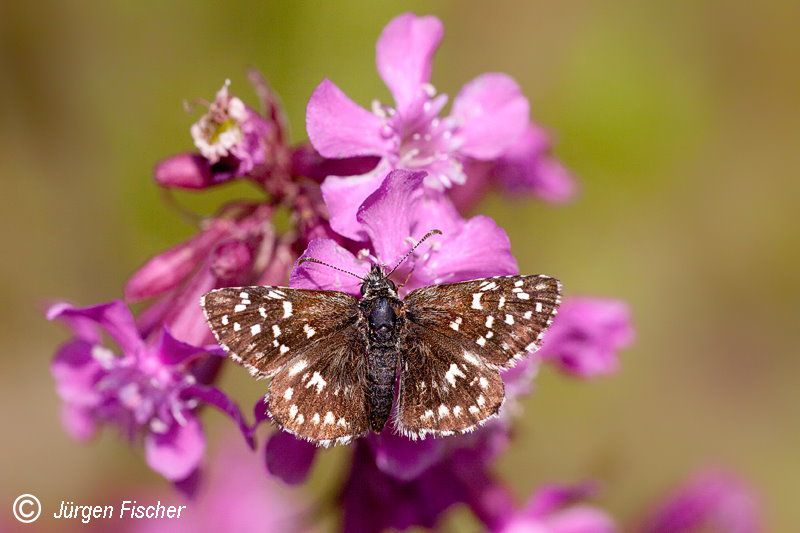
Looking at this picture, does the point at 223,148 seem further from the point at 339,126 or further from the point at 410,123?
the point at 410,123

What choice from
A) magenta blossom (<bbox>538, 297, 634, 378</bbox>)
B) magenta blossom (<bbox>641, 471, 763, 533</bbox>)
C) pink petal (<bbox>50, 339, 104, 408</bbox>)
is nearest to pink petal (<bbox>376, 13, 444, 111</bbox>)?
magenta blossom (<bbox>538, 297, 634, 378</bbox>)

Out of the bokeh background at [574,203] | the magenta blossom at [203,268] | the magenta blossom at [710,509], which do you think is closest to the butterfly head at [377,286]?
the magenta blossom at [203,268]

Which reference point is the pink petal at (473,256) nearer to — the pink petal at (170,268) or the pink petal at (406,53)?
the pink petal at (406,53)

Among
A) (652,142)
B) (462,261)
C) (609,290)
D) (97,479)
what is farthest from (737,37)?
(97,479)

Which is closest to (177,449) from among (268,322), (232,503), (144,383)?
(144,383)

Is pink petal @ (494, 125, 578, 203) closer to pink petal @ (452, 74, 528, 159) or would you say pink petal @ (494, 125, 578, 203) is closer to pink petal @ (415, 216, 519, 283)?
pink petal @ (452, 74, 528, 159)
